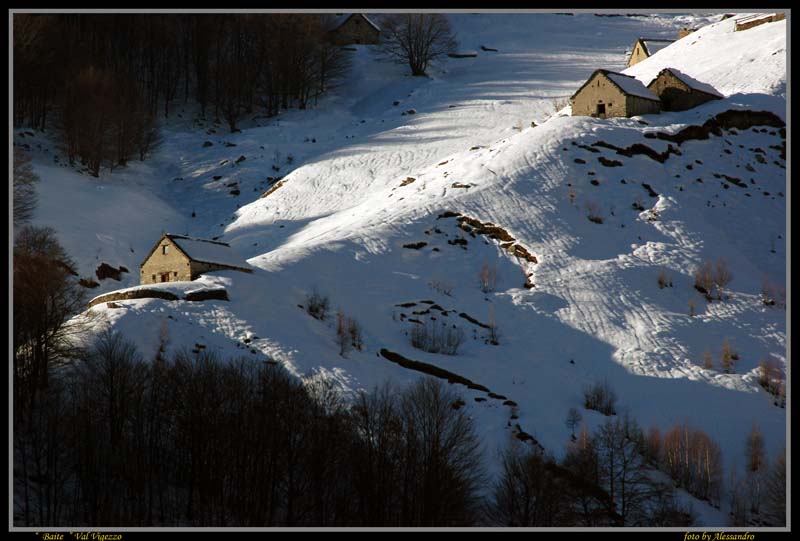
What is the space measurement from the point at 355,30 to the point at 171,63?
2449 centimetres

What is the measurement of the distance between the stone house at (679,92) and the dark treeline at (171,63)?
41223 mm

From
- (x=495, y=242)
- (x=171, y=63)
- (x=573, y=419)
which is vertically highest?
(x=171, y=63)

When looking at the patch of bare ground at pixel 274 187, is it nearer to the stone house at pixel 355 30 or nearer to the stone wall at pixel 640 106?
the stone wall at pixel 640 106

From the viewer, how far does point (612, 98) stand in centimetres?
7975

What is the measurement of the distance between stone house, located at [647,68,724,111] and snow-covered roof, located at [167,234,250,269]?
139 feet

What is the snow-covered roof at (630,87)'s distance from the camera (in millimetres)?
79375

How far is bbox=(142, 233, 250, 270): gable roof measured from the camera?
2170 inches

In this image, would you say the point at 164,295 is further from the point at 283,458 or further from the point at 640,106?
the point at 640,106

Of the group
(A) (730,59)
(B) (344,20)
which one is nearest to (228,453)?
(A) (730,59)

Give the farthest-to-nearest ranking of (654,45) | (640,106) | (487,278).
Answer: (654,45) < (640,106) < (487,278)

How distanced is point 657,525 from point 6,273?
2502 centimetres

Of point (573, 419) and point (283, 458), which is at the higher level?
point (283, 458)

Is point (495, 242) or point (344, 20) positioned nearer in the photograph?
point (495, 242)

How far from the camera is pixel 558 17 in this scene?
13488 centimetres
